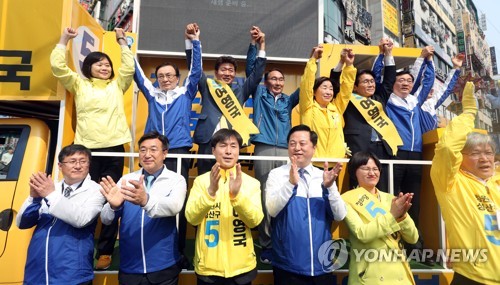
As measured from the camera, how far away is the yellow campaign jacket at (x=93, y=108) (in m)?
2.83

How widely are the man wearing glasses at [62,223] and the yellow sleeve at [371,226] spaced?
1.71 meters

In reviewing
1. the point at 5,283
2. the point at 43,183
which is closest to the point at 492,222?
the point at 43,183

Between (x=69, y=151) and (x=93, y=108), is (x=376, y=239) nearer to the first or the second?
(x=69, y=151)

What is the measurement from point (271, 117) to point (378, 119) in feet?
3.60

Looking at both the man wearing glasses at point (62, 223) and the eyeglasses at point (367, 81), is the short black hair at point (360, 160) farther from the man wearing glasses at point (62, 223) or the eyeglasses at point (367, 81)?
the man wearing glasses at point (62, 223)

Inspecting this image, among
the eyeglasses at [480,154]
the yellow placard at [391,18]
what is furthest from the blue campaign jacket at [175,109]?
the yellow placard at [391,18]

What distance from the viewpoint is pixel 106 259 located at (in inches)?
101

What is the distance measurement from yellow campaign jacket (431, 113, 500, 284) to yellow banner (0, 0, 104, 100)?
3.16 m

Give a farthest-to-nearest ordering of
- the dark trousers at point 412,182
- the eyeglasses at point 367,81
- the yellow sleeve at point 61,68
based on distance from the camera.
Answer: the eyeglasses at point 367,81 < the dark trousers at point 412,182 < the yellow sleeve at point 61,68

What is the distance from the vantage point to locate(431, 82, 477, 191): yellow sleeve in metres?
2.07

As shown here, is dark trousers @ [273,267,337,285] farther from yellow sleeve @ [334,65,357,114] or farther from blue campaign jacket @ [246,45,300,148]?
yellow sleeve @ [334,65,357,114]

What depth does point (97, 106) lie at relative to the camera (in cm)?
292

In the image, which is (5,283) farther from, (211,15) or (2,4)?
(211,15)

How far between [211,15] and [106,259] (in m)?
3.43
